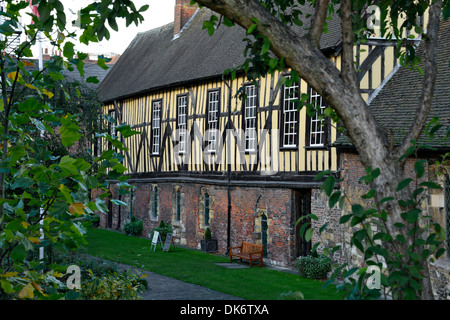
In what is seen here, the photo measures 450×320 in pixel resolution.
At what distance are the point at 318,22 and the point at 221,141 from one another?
15.1m

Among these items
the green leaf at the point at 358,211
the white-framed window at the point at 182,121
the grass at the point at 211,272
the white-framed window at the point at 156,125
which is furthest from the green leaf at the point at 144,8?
the white-framed window at the point at 156,125

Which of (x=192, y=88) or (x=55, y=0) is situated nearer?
(x=55, y=0)

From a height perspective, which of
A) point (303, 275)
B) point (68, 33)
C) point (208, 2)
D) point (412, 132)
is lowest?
point (303, 275)

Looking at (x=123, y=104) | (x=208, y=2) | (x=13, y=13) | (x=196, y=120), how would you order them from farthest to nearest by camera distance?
(x=123, y=104)
(x=196, y=120)
(x=208, y=2)
(x=13, y=13)

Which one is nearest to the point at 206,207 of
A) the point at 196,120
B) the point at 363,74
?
the point at 196,120

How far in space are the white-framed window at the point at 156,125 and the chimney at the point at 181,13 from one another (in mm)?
5345

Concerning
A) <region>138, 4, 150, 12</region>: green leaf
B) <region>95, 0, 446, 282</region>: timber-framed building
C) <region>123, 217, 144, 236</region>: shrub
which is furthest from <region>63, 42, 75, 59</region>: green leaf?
<region>123, 217, 144, 236</region>: shrub

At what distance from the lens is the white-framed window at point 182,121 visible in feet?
74.2

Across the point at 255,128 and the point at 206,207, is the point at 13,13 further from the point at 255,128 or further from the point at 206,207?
the point at 206,207

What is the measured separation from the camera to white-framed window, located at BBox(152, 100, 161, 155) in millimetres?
24766

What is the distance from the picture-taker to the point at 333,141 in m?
14.9

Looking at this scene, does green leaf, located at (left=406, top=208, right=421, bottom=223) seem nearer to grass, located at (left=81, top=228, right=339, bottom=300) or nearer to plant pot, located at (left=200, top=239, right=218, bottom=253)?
grass, located at (left=81, top=228, right=339, bottom=300)

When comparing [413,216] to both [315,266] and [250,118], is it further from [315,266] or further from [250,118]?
[250,118]
